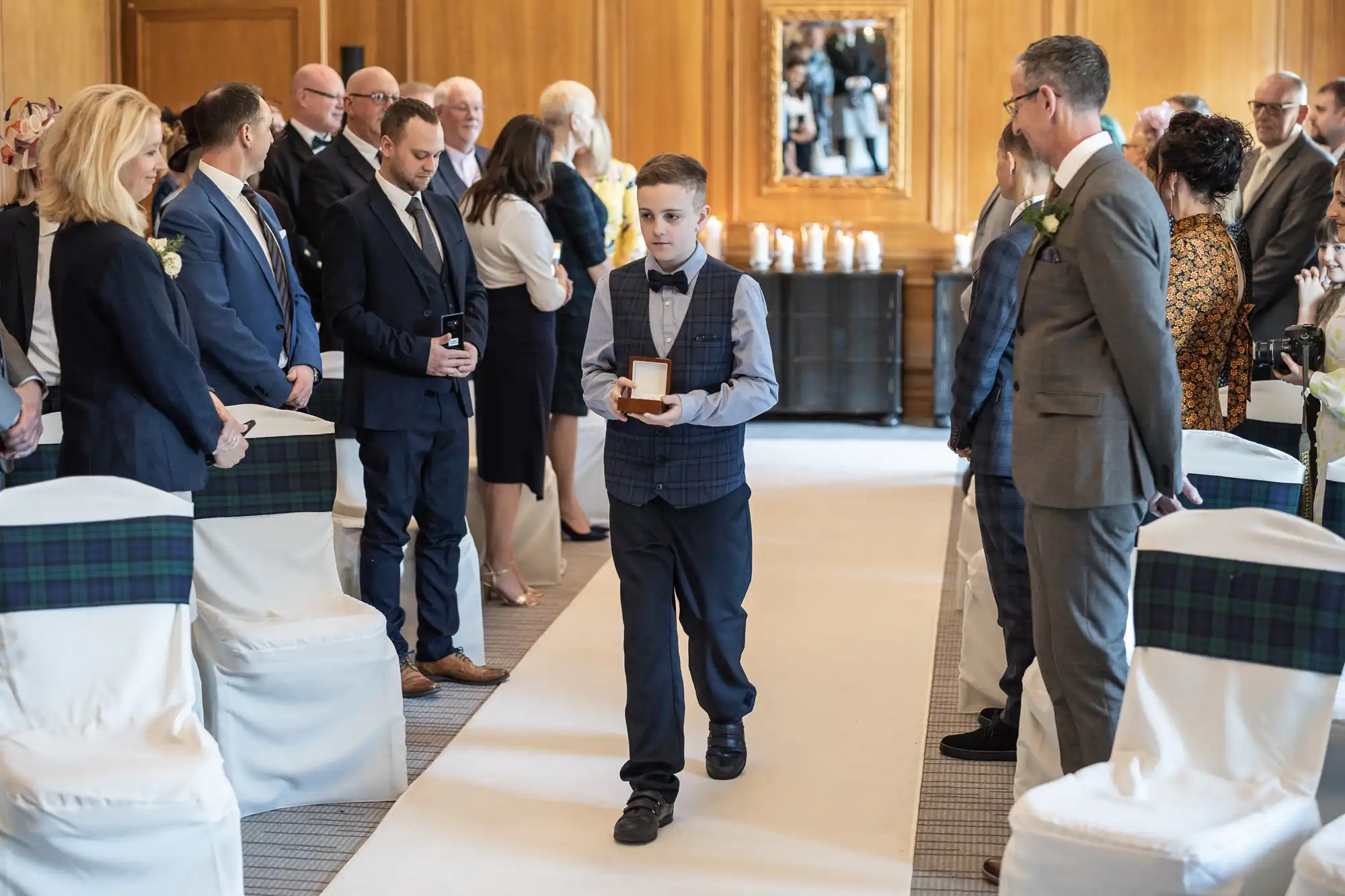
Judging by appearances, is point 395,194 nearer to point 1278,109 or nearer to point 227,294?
point 227,294

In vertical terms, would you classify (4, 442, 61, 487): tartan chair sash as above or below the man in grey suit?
below

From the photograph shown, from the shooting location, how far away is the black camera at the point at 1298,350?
400cm

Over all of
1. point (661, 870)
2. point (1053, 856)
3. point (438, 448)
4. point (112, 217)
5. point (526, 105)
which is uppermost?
point (526, 105)

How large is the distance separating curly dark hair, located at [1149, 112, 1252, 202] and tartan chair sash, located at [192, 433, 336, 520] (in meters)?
2.33

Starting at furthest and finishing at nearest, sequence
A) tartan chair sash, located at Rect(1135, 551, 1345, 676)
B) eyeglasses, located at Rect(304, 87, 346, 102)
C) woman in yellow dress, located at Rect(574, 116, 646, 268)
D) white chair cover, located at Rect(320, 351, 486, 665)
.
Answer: woman in yellow dress, located at Rect(574, 116, 646, 268)
eyeglasses, located at Rect(304, 87, 346, 102)
white chair cover, located at Rect(320, 351, 486, 665)
tartan chair sash, located at Rect(1135, 551, 1345, 676)

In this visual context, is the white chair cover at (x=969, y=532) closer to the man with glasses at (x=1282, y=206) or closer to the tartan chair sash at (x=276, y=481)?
the man with glasses at (x=1282, y=206)

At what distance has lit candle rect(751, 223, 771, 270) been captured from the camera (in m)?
9.98

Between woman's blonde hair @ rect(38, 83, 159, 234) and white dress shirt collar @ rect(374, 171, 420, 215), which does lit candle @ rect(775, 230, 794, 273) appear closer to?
white dress shirt collar @ rect(374, 171, 420, 215)

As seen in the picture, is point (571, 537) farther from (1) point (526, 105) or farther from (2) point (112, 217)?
(1) point (526, 105)

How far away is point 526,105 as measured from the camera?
412 inches

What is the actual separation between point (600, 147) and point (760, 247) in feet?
10.8

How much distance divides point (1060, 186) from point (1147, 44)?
7.38 meters

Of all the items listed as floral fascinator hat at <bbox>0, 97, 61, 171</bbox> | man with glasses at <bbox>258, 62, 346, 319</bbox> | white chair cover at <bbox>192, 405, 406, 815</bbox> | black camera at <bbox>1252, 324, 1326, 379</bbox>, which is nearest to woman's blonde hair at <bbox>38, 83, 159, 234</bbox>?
white chair cover at <bbox>192, 405, 406, 815</bbox>

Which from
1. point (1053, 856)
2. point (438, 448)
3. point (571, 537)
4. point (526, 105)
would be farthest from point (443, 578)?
point (526, 105)
